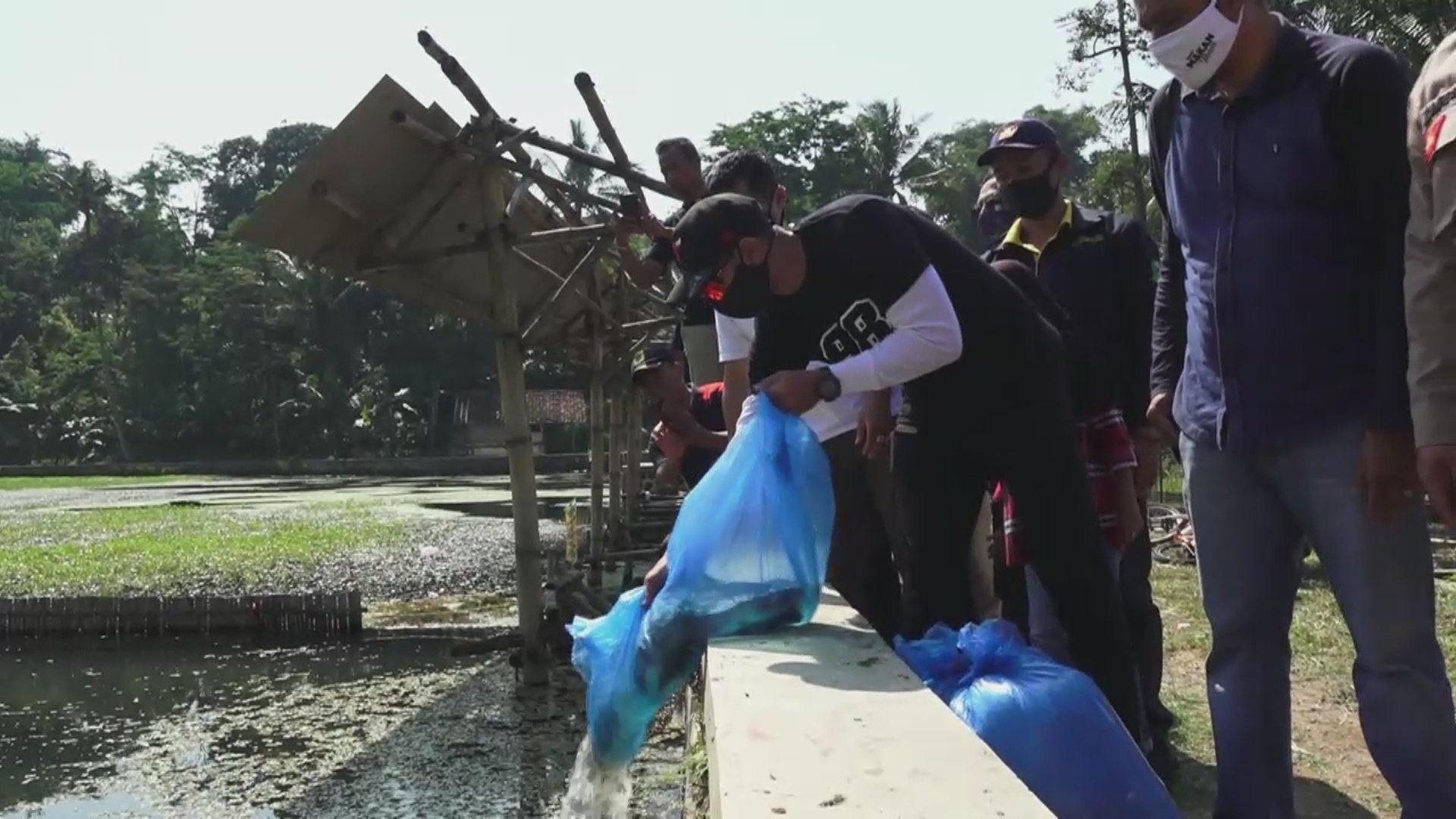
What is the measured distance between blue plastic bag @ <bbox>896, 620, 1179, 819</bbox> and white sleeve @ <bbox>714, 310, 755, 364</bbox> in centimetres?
145

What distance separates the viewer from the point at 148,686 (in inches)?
371

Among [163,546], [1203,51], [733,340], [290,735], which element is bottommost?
[290,735]

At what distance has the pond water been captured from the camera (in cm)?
625

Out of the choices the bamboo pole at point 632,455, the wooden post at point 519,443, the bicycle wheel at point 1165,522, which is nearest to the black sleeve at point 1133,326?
the wooden post at point 519,443

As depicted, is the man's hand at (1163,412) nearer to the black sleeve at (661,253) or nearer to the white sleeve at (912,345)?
the white sleeve at (912,345)

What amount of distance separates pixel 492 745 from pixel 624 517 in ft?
32.3

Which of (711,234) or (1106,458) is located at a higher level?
(711,234)

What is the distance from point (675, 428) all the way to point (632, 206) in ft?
8.49

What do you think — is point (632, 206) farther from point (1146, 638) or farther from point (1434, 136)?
point (1434, 136)

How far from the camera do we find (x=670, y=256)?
15.3 feet

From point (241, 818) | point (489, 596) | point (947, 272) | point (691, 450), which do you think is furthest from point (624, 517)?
point (947, 272)

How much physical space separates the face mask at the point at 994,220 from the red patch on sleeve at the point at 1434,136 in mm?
2523

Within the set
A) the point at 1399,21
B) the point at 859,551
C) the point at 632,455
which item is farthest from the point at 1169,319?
the point at 632,455

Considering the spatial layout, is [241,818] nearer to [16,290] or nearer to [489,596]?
[489,596]
